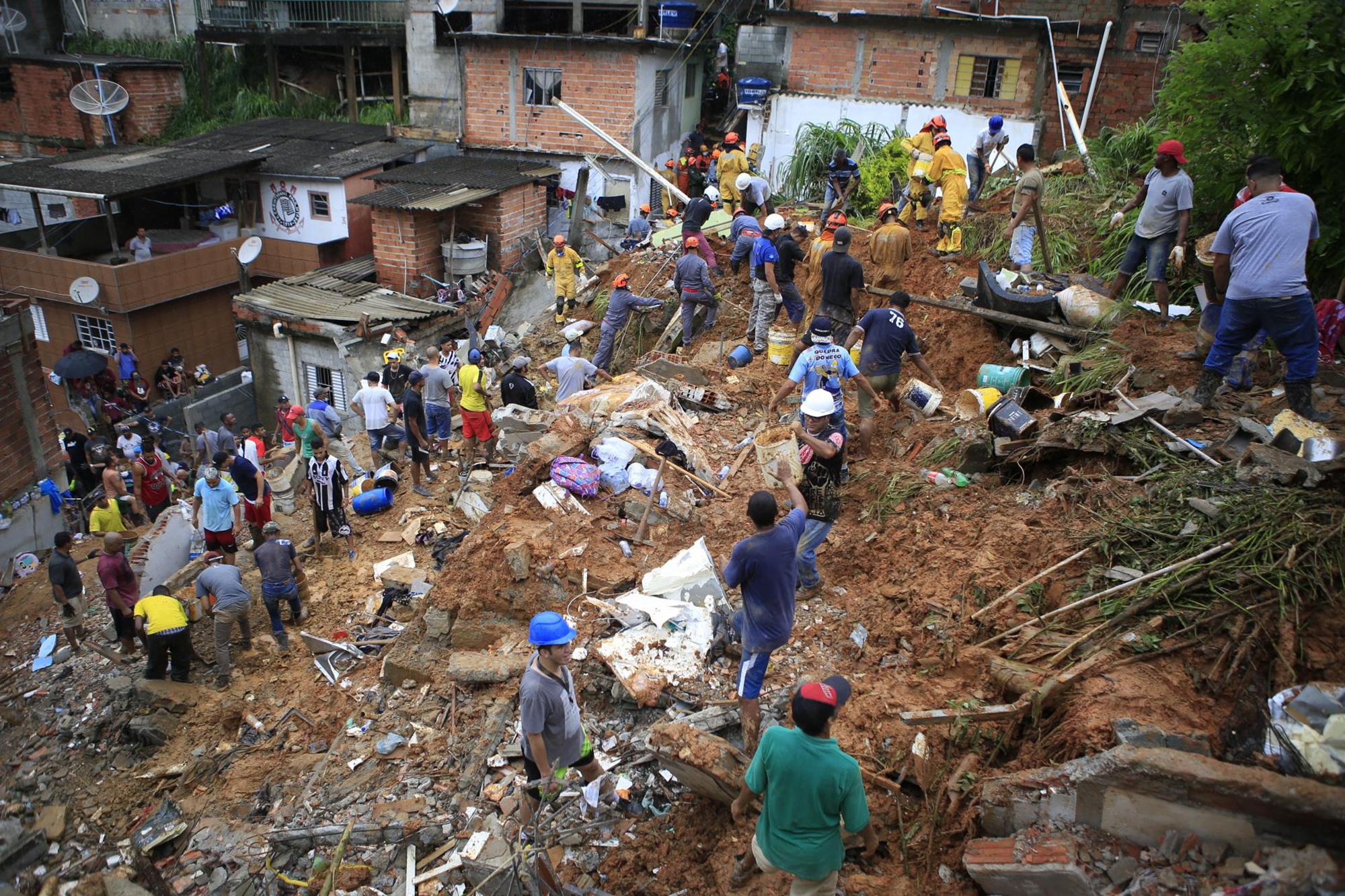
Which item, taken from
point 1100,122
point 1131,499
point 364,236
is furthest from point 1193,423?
point 364,236

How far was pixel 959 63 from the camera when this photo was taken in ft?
56.0

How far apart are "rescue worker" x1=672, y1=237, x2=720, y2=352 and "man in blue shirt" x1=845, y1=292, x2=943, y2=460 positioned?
11.4 feet

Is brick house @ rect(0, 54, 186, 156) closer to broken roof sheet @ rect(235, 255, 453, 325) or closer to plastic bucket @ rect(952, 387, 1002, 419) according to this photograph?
broken roof sheet @ rect(235, 255, 453, 325)

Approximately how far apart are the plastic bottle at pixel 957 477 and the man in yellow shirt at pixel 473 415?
5509mm

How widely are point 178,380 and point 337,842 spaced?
15.9 metres

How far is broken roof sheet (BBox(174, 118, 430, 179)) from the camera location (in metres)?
19.4

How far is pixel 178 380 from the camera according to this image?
1842cm

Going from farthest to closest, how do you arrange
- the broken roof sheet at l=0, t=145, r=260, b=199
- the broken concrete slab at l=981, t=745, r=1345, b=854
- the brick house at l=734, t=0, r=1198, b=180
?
the broken roof sheet at l=0, t=145, r=260, b=199, the brick house at l=734, t=0, r=1198, b=180, the broken concrete slab at l=981, t=745, r=1345, b=854

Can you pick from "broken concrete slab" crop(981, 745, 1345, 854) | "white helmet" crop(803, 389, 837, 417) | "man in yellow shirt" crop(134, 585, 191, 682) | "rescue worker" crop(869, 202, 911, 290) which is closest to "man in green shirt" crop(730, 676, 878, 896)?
"broken concrete slab" crop(981, 745, 1345, 854)

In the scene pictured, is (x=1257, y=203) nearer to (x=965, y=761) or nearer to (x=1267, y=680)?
(x=1267, y=680)

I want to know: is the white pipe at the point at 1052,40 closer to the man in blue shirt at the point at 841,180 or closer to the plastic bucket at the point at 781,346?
the man in blue shirt at the point at 841,180

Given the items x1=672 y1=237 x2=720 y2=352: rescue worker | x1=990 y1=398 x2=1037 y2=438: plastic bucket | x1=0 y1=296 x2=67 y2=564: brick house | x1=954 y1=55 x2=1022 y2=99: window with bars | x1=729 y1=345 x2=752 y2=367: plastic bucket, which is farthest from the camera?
x1=954 y1=55 x2=1022 y2=99: window with bars

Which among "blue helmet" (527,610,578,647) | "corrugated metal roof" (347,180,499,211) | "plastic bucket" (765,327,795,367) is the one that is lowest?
"plastic bucket" (765,327,795,367)

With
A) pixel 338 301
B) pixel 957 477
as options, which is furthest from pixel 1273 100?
pixel 338 301
